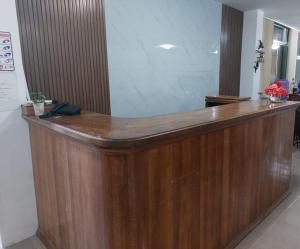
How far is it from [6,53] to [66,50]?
2.36 ft

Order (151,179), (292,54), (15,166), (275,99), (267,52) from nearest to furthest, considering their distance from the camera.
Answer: (151,179)
(15,166)
(275,99)
(267,52)
(292,54)

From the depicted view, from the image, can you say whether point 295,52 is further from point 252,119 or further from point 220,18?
point 252,119

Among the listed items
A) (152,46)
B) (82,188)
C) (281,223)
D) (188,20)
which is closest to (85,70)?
(152,46)

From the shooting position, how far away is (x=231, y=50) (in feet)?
17.0

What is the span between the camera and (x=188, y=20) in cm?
410

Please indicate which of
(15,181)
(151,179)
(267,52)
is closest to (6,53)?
(15,181)

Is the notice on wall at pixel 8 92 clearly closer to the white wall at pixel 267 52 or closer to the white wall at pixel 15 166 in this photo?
the white wall at pixel 15 166

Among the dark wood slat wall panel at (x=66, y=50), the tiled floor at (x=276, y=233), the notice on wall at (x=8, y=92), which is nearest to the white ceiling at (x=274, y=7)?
the dark wood slat wall panel at (x=66, y=50)

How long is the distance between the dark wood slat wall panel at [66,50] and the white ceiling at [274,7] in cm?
298

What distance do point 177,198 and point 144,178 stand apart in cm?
32

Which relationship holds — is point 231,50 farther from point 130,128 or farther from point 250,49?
point 130,128

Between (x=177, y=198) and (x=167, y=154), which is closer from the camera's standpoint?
(x=167, y=154)

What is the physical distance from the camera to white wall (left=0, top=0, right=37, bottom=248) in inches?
78.7

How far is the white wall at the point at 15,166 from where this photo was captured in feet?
6.56
